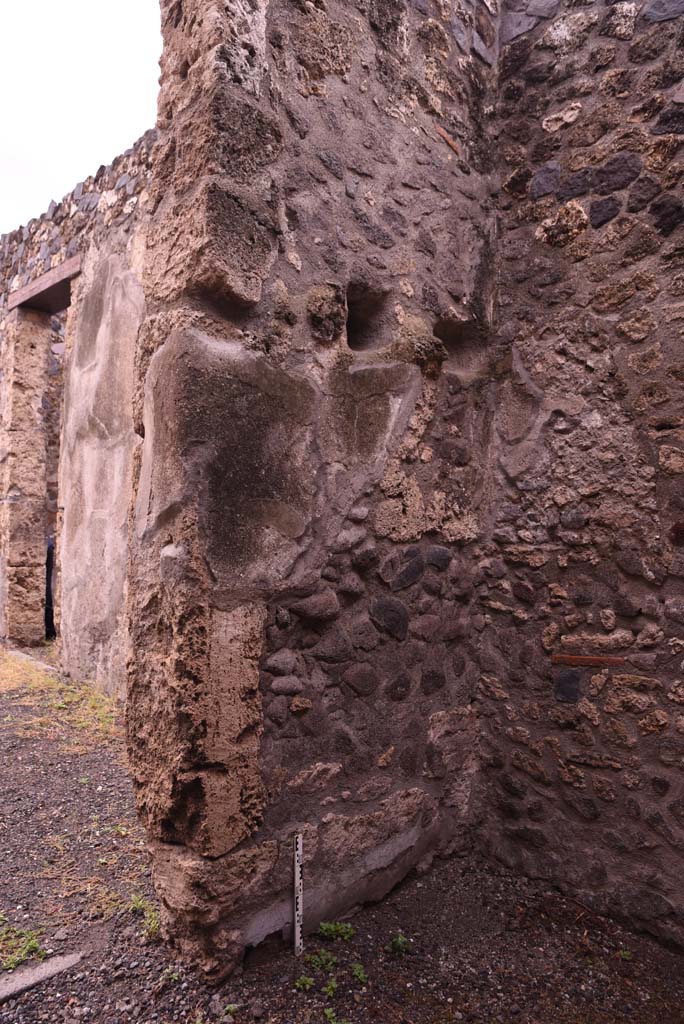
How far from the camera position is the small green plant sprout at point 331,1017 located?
1.72 m

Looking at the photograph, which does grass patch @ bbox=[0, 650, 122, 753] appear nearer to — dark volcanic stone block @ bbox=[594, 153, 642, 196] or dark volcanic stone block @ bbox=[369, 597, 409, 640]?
dark volcanic stone block @ bbox=[369, 597, 409, 640]

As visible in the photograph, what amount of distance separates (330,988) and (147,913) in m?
0.61

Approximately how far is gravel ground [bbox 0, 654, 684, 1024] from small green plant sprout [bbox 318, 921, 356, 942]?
0.07 ft

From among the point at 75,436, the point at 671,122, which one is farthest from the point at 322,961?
the point at 75,436

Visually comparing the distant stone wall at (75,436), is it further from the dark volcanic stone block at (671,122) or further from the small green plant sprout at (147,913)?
the dark volcanic stone block at (671,122)

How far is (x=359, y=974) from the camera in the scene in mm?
1896

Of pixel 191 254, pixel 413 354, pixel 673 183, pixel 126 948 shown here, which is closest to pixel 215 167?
pixel 191 254

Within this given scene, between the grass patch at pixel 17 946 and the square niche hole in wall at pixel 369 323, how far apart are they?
1943 millimetres

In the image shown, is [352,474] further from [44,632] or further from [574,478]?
[44,632]

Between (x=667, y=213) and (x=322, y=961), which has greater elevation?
(x=667, y=213)

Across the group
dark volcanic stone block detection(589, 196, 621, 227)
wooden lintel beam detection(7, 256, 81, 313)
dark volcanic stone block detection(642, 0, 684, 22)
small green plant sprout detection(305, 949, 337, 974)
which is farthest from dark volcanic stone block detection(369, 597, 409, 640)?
wooden lintel beam detection(7, 256, 81, 313)

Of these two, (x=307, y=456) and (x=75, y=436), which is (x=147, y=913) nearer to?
(x=307, y=456)

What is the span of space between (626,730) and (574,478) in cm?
82

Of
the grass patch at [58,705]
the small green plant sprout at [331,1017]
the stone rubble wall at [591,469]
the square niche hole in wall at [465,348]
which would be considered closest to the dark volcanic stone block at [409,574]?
the stone rubble wall at [591,469]
